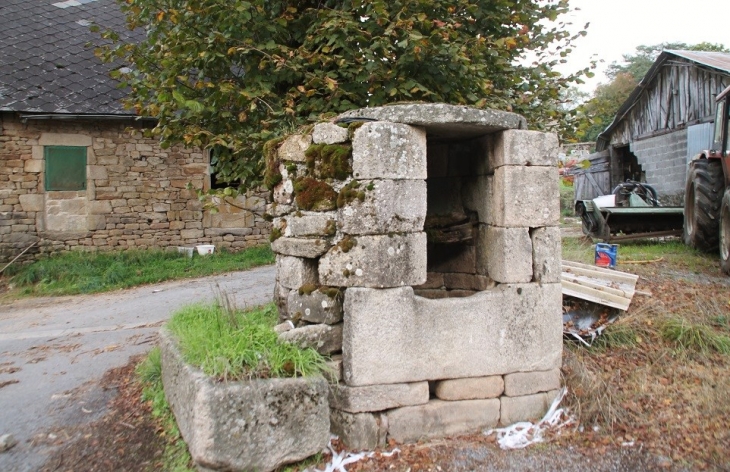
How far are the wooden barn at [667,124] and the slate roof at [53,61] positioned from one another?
1213 cm

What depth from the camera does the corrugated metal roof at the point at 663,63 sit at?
12.0 meters

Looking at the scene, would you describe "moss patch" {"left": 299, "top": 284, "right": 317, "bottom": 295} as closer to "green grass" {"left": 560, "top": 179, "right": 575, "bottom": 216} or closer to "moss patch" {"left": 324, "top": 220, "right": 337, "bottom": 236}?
"moss patch" {"left": 324, "top": 220, "right": 337, "bottom": 236}

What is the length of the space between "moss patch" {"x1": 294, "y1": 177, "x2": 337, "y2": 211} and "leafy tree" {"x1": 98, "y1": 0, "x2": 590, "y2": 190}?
1.20m

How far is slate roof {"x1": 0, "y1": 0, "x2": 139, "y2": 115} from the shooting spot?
10.5 meters

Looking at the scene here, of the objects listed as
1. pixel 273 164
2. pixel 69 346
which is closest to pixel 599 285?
pixel 273 164

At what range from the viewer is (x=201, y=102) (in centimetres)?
523

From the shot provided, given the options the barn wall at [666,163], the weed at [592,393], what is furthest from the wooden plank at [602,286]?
the barn wall at [666,163]

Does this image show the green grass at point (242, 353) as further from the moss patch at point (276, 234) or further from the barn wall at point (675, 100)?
the barn wall at point (675, 100)

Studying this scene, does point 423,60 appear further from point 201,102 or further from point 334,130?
point 201,102

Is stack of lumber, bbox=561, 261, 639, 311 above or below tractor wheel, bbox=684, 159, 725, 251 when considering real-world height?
below

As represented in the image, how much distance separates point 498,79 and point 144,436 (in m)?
4.38

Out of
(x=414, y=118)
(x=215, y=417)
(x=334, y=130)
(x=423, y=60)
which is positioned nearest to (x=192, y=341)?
(x=215, y=417)

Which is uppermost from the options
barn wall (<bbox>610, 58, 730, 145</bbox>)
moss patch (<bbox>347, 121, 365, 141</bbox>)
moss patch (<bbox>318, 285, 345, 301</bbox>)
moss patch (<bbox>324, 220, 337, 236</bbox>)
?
barn wall (<bbox>610, 58, 730, 145</bbox>)

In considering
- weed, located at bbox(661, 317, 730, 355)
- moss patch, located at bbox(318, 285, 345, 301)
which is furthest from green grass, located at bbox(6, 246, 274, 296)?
weed, located at bbox(661, 317, 730, 355)
